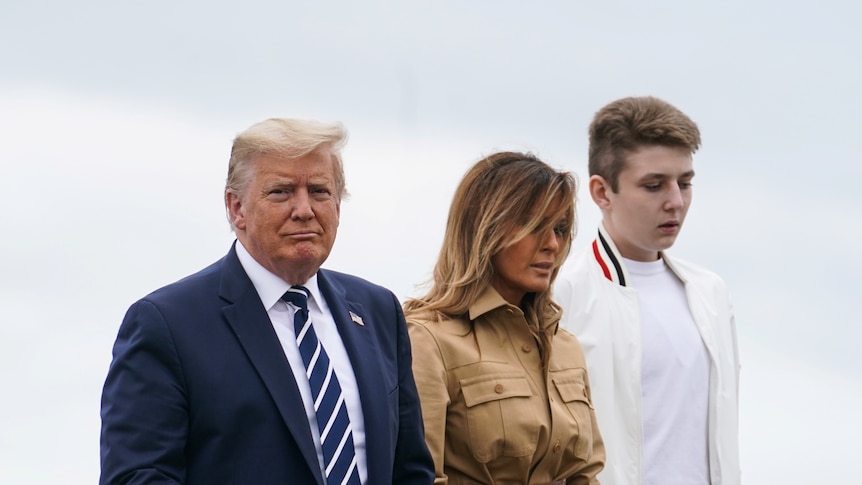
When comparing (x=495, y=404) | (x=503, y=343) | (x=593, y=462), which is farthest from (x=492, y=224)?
(x=593, y=462)

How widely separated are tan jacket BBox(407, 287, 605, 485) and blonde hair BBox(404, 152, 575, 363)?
72 millimetres

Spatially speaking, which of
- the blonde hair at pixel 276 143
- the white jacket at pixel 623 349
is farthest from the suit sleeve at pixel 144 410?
the white jacket at pixel 623 349

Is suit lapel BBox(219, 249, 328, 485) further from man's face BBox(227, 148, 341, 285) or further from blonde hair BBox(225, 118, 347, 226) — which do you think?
blonde hair BBox(225, 118, 347, 226)

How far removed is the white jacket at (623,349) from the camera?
5949 millimetres

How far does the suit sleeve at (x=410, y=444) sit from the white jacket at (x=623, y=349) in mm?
1508

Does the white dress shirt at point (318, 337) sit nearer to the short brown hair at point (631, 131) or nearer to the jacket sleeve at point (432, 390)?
the jacket sleeve at point (432, 390)

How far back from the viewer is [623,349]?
19.9 ft

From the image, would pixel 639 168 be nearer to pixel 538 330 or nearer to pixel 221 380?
pixel 538 330

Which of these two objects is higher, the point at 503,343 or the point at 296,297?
the point at 296,297

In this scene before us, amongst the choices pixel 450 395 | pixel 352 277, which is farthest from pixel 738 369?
pixel 352 277

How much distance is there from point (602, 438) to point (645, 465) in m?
0.40

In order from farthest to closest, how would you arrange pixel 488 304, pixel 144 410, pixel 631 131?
pixel 631 131
pixel 488 304
pixel 144 410

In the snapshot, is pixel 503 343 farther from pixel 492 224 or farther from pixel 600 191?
pixel 600 191

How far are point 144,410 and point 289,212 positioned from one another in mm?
734
